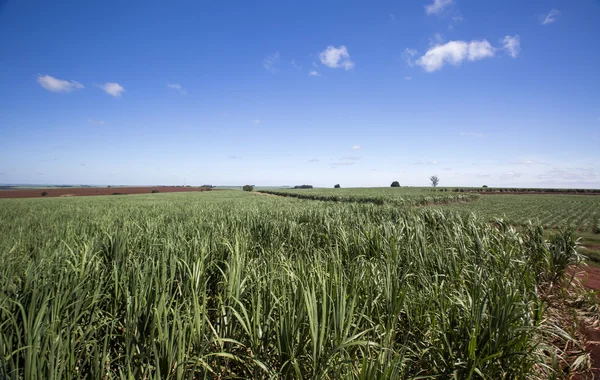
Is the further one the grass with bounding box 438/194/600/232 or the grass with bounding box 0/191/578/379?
the grass with bounding box 438/194/600/232

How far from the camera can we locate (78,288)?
2.44m

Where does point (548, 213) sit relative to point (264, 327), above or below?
below

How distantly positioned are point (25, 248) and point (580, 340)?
34.0 ft

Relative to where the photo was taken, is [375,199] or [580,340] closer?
[580,340]

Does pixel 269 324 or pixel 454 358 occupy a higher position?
pixel 269 324

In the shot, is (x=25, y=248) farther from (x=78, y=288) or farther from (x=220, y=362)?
(x=220, y=362)

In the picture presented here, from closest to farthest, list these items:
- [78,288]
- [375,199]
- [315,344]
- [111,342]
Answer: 1. [315,344]
2. [78,288]
3. [111,342]
4. [375,199]

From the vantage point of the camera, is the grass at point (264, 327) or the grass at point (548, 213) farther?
the grass at point (548, 213)

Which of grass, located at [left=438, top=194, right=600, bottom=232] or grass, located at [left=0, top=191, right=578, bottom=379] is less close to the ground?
grass, located at [left=0, top=191, right=578, bottom=379]

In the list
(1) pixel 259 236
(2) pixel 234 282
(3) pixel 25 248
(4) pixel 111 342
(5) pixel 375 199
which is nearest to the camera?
(4) pixel 111 342

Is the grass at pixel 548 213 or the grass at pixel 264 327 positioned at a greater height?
the grass at pixel 264 327

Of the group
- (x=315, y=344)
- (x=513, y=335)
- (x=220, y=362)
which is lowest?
(x=220, y=362)

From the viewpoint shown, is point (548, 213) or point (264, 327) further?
point (548, 213)

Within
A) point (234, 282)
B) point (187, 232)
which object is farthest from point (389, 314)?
point (187, 232)
